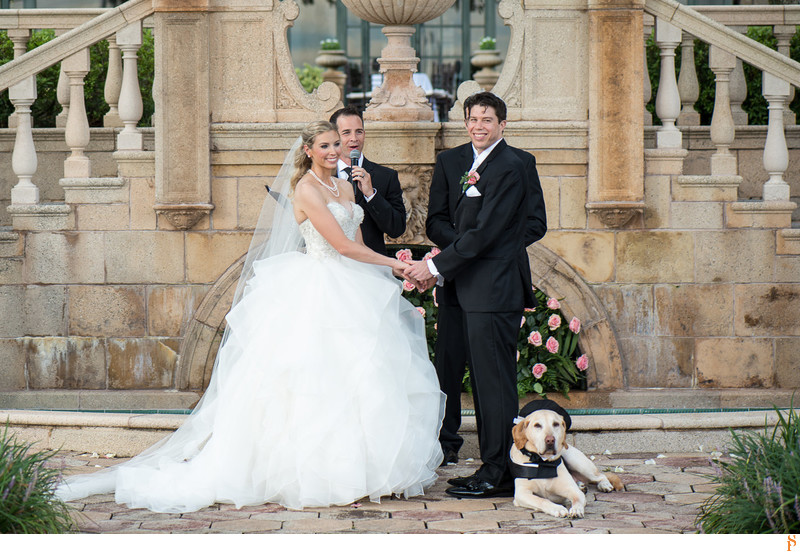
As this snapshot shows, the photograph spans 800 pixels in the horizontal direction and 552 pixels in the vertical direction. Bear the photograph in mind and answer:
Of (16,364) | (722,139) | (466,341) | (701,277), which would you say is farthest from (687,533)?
(16,364)

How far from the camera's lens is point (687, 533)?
15.5 ft

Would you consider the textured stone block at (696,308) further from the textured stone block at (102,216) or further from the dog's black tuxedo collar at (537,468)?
the textured stone block at (102,216)

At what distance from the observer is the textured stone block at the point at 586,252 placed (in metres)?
7.63

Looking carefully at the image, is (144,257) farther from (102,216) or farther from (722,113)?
(722,113)

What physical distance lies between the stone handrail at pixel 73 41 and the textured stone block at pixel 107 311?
5.15 feet

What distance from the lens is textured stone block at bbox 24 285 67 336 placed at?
25.1 feet

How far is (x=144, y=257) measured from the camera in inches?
300

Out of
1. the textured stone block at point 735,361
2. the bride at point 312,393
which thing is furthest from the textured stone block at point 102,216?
the textured stone block at point 735,361

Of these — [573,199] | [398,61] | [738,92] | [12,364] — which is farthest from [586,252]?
[12,364]

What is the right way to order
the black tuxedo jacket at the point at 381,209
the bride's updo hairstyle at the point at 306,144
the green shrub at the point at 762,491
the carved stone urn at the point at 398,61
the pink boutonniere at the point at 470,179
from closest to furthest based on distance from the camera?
the green shrub at the point at 762,491 → the pink boutonniere at the point at 470,179 → the bride's updo hairstyle at the point at 306,144 → the black tuxedo jacket at the point at 381,209 → the carved stone urn at the point at 398,61

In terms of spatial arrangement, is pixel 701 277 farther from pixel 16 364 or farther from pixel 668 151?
pixel 16 364

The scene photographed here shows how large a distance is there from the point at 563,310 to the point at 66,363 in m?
3.60

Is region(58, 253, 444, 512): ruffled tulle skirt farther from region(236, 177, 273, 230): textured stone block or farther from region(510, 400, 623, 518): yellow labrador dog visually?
region(236, 177, 273, 230): textured stone block

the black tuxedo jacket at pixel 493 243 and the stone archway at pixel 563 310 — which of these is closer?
the black tuxedo jacket at pixel 493 243
